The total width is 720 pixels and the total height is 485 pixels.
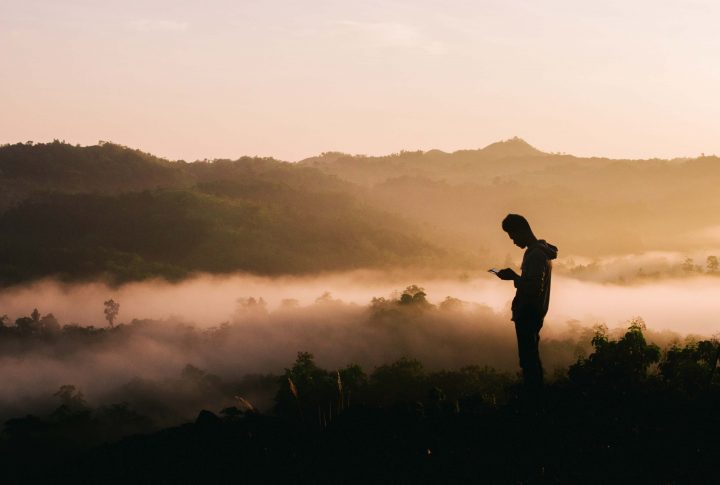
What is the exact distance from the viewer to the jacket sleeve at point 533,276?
1060cm

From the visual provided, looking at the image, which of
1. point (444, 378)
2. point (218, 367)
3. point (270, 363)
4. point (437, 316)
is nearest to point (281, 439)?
point (444, 378)

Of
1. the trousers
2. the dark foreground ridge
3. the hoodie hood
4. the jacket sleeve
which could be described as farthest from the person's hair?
the dark foreground ridge

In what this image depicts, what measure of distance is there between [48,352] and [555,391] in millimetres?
191131

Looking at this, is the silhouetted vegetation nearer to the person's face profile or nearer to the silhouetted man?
the silhouetted man

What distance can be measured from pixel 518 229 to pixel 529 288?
78 cm

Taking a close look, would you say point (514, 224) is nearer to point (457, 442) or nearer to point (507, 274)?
point (507, 274)

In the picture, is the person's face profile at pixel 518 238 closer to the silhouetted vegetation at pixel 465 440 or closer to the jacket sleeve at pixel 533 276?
the jacket sleeve at pixel 533 276

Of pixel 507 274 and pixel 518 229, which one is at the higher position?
pixel 518 229

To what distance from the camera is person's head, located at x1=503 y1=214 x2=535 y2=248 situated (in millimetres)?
10687

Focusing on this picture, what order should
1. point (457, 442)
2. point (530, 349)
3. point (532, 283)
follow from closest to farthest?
point (457, 442)
point (532, 283)
point (530, 349)

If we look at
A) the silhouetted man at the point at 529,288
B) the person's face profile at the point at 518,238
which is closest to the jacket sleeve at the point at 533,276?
the silhouetted man at the point at 529,288

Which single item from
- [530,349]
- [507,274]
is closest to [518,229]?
[507,274]

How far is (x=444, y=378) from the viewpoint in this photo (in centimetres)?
5916

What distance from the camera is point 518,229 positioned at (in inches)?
422
